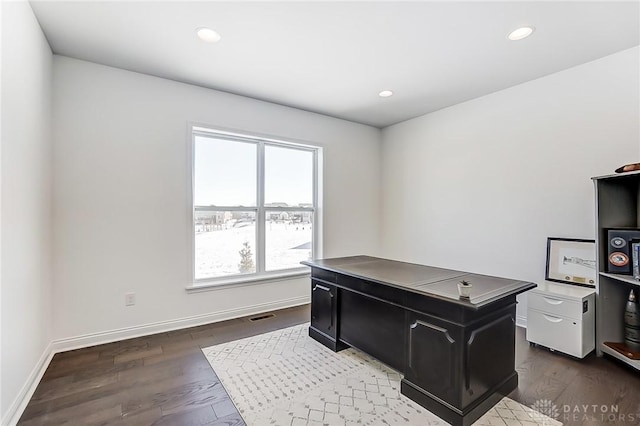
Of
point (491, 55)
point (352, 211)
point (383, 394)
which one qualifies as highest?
point (491, 55)

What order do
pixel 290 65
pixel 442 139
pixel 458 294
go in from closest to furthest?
pixel 458 294, pixel 290 65, pixel 442 139

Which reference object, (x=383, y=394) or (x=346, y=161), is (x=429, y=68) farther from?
(x=383, y=394)

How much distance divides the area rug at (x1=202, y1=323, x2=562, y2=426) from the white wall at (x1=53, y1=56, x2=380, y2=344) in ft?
3.10

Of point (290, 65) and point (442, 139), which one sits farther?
point (442, 139)

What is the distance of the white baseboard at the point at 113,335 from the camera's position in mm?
1964

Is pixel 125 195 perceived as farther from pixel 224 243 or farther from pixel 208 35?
pixel 208 35

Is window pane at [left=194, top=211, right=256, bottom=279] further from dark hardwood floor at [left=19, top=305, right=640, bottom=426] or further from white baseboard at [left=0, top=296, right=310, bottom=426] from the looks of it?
dark hardwood floor at [left=19, top=305, right=640, bottom=426]

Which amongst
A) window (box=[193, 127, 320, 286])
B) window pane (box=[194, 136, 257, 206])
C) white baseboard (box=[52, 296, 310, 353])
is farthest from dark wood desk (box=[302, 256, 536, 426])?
window pane (box=[194, 136, 257, 206])

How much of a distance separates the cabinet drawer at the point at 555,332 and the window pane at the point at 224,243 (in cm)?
310

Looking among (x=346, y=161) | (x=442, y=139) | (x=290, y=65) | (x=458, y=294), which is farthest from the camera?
(x=346, y=161)

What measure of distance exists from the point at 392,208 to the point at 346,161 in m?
1.08

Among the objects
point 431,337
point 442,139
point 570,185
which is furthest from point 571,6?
point 431,337

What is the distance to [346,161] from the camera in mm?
4785

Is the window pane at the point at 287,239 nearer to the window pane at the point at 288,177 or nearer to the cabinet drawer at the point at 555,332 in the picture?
the window pane at the point at 288,177
